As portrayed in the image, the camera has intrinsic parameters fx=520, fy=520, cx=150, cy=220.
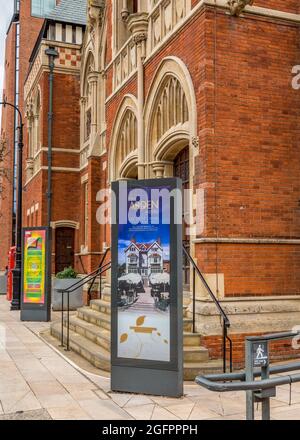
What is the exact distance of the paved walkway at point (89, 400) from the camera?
5793mm

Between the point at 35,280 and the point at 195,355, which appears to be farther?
the point at 35,280

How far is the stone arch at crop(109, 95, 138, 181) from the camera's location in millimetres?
12516

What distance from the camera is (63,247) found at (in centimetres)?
2098

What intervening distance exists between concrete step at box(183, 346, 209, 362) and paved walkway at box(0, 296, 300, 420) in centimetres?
55

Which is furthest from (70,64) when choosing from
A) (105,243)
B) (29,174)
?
(105,243)

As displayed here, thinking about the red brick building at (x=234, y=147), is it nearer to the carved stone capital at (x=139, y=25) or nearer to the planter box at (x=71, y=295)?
the carved stone capital at (x=139, y=25)

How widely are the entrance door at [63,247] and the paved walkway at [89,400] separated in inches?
478

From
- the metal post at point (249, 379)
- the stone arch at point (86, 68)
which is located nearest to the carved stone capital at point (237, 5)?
the metal post at point (249, 379)

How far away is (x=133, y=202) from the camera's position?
6895mm

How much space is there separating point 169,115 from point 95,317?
439cm

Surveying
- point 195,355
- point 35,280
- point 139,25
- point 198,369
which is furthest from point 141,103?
point 198,369

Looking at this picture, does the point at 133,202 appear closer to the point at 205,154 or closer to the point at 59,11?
the point at 205,154

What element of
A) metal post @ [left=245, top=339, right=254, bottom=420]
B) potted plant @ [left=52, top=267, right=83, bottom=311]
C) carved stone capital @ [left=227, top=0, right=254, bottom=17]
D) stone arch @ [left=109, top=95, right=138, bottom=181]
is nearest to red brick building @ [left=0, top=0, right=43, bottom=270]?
potted plant @ [left=52, top=267, right=83, bottom=311]

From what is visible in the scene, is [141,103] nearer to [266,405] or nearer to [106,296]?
[106,296]
